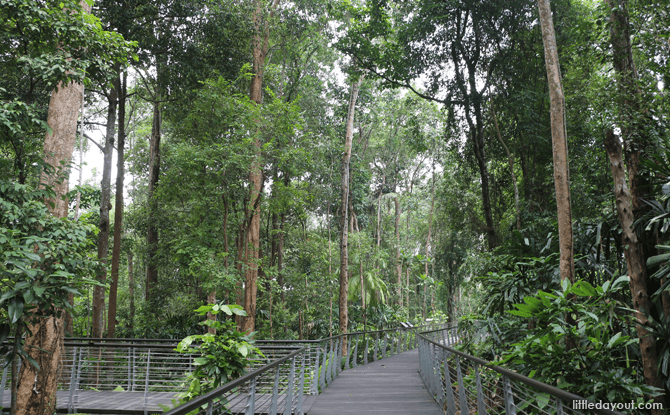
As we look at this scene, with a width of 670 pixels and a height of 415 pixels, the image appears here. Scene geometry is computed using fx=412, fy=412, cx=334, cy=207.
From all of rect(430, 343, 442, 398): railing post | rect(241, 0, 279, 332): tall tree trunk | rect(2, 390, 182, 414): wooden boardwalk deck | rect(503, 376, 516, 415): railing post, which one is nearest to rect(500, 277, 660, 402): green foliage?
rect(503, 376, 516, 415): railing post

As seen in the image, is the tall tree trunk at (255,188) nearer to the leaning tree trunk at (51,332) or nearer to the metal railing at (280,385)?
the metal railing at (280,385)

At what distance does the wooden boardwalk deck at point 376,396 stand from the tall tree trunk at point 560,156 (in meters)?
2.64

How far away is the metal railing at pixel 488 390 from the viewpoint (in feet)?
7.21

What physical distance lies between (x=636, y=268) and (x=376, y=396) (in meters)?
4.43

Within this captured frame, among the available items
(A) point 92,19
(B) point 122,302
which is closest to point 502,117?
(A) point 92,19

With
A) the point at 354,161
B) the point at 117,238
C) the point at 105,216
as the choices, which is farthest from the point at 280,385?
the point at 354,161

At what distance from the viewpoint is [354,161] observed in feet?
60.5

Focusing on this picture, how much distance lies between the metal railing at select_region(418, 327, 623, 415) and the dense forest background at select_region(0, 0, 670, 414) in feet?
1.07

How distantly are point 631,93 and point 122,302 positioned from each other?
20733 mm

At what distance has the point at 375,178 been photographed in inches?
1040

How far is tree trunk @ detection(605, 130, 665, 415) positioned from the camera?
321cm

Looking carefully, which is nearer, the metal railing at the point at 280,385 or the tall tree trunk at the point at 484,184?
the metal railing at the point at 280,385

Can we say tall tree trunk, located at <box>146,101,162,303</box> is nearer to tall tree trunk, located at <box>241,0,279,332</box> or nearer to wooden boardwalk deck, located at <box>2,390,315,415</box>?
tall tree trunk, located at <box>241,0,279,332</box>

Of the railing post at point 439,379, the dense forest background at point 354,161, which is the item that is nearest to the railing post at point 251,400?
the dense forest background at point 354,161
